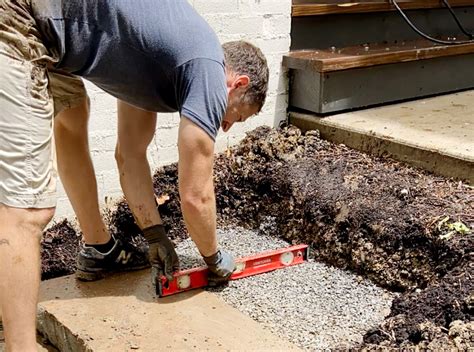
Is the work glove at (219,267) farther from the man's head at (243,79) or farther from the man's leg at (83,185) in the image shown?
the man's head at (243,79)

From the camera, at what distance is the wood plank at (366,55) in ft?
11.6

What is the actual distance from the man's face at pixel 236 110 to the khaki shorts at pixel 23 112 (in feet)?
2.07

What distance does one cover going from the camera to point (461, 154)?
296 centimetres

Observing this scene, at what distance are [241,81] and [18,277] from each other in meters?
0.97

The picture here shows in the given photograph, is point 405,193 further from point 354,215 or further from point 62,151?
point 62,151

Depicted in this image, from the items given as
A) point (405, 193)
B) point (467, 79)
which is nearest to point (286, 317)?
point (405, 193)

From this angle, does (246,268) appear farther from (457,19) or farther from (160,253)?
(457,19)

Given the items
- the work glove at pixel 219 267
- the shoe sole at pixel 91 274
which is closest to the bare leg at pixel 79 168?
the shoe sole at pixel 91 274

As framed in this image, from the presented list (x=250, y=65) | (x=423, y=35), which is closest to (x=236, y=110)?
(x=250, y=65)

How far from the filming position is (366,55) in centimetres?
368

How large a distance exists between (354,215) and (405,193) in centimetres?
25

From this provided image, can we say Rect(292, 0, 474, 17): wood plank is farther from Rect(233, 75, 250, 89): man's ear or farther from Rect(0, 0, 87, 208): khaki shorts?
Rect(0, 0, 87, 208): khaki shorts

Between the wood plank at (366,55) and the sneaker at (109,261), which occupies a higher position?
the wood plank at (366,55)

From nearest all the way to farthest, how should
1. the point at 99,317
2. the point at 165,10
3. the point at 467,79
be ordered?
1. the point at 165,10
2. the point at 99,317
3. the point at 467,79
